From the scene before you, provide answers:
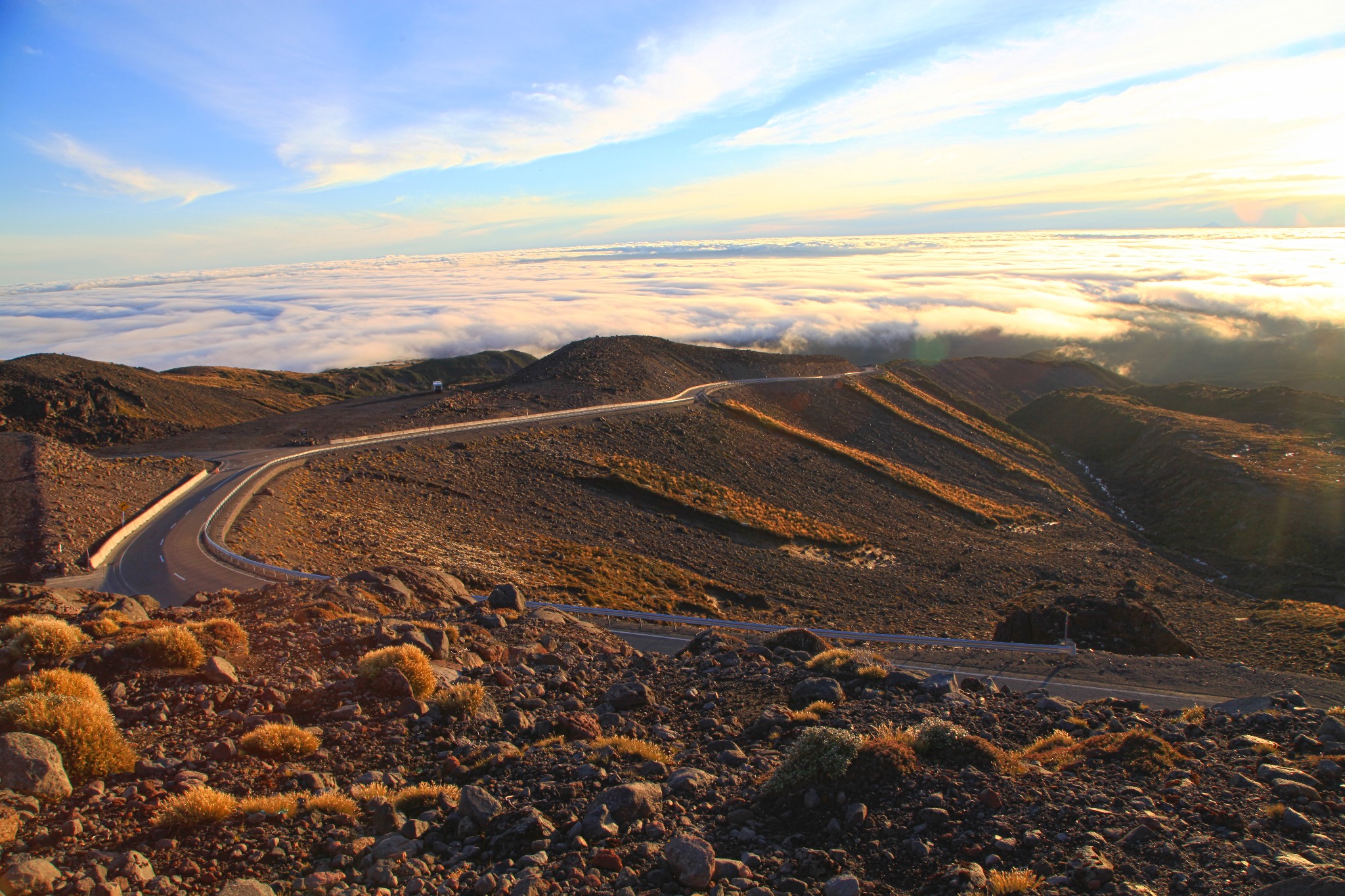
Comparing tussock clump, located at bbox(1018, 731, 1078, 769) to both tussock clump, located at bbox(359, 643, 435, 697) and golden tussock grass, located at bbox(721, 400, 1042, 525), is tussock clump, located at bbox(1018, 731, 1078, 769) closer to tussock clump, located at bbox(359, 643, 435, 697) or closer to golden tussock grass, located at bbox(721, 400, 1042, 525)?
tussock clump, located at bbox(359, 643, 435, 697)

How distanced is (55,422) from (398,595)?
61.4 meters

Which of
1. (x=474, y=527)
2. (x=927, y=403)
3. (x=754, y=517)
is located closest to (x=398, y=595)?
(x=474, y=527)

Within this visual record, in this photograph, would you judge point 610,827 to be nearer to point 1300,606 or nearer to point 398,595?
point 398,595

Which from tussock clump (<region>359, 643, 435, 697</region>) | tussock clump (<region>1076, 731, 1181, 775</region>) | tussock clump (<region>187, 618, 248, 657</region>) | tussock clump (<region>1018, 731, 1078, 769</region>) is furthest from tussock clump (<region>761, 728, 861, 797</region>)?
tussock clump (<region>187, 618, 248, 657</region>)

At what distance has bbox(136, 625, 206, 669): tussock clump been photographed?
8195 millimetres

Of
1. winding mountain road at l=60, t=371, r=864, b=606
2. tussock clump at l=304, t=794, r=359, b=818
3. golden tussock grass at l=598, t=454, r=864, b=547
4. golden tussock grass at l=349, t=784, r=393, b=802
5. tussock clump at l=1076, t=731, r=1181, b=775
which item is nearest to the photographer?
tussock clump at l=304, t=794, r=359, b=818

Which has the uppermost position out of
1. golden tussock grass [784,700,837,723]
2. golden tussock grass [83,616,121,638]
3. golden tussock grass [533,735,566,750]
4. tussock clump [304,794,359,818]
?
golden tussock grass [83,616,121,638]

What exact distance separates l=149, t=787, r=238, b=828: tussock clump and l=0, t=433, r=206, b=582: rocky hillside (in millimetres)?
16611

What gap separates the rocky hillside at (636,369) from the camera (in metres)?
49.5

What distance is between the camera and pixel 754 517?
32.3 meters

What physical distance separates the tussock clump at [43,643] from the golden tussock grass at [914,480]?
130 ft

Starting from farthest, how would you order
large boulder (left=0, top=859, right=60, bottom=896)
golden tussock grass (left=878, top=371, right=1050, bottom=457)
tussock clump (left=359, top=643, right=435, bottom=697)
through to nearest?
golden tussock grass (left=878, top=371, right=1050, bottom=457), tussock clump (left=359, top=643, right=435, bottom=697), large boulder (left=0, top=859, right=60, bottom=896)

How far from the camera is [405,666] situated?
8461mm

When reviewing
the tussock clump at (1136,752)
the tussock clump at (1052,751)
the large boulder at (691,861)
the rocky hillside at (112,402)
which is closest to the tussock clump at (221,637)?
the large boulder at (691,861)
